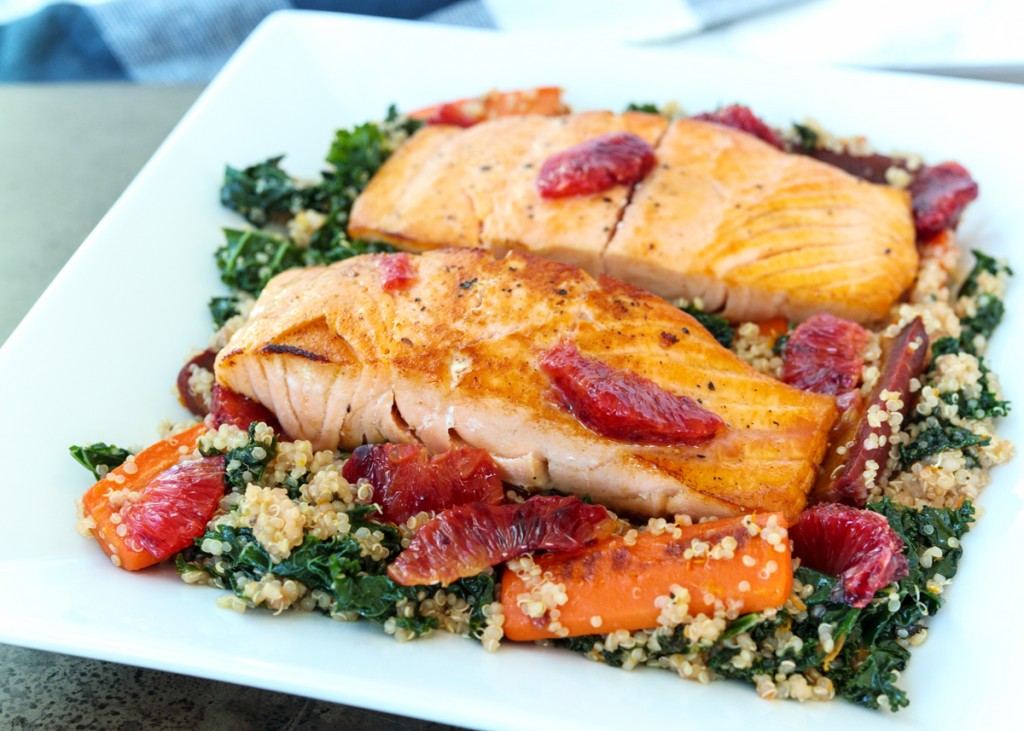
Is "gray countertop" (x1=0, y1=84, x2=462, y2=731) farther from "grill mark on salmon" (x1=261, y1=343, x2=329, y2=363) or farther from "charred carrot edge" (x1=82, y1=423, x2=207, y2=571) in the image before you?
"grill mark on salmon" (x1=261, y1=343, x2=329, y2=363)

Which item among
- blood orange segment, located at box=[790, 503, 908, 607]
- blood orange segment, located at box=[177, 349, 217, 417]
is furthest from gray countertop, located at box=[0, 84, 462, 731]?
blood orange segment, located at box=[790, 503, 908, 607]

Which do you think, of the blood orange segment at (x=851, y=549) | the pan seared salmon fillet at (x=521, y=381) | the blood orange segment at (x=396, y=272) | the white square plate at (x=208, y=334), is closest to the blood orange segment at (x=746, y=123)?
the white square plate at (x=208, y=334)

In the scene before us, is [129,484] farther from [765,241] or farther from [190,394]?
[765,241]

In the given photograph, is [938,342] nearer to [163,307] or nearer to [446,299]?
[446,299]

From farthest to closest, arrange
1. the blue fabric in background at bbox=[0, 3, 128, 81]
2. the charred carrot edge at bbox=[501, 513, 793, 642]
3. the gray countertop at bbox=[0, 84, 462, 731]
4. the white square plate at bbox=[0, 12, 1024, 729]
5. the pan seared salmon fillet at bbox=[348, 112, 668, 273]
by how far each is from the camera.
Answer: the blue fabric in background at bbox=[0, 3, 128, 81], the pan seared salmon fillet at bbox=[348, 112, 668, 273], the gray countertop at bbox=[0, 84, 462, 731], the charred carrot edge at bbox=[501, 513, 793, 642], the white square plate at bbox=[0, 12, 1024, 729]

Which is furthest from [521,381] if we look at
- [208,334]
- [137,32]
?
[137,32]
